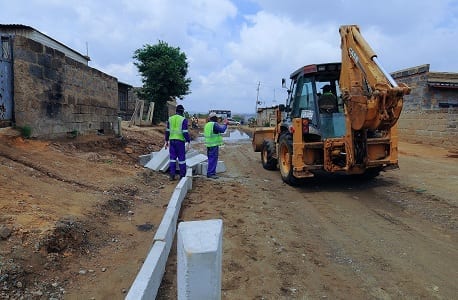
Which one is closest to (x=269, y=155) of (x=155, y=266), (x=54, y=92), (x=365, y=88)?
(x=365, y=88)

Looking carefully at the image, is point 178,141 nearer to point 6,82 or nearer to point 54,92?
point 54,92

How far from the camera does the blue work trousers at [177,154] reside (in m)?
9.68

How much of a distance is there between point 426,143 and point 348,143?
37.8 feet

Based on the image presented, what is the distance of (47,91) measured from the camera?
8844 mm

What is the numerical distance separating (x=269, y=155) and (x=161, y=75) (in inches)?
862

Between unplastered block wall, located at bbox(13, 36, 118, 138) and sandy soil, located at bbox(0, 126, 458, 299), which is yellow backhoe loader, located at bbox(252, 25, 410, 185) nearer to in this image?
sandy soil, located at bbox(0, 126, 458, 299)

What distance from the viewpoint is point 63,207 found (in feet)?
17.9

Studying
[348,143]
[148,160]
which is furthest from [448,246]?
[148,160]

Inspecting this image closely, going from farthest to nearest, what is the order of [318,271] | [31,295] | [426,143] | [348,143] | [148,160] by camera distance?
[426,143] < [148,160] < [348,143] < [318,271] < [31,295]

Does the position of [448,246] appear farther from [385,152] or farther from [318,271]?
[385,152]

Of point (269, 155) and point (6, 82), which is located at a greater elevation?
point (6, 82)

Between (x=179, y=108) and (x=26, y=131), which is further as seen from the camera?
(x=179, y=108)

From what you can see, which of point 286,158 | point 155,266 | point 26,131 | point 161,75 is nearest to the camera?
point 155,266

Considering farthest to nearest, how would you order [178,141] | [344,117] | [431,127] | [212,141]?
1. [431,127]
2. [212,141]
3. [178,141]
4. [344,117]
